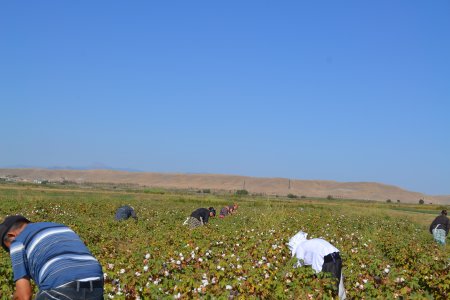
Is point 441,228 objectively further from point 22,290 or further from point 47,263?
point 22,290

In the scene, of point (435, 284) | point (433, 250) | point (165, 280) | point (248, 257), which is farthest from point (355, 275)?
point (433, 250)

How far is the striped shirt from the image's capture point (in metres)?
4.13

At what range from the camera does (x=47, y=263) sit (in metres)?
4.14

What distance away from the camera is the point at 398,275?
895cm

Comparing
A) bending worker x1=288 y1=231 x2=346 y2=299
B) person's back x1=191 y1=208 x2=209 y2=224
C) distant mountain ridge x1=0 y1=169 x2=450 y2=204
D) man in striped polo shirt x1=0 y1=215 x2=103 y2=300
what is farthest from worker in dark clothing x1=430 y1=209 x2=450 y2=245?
distant mountain ridge x1=0 y1=169 x2=450 y2=204

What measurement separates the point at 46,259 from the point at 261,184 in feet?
432

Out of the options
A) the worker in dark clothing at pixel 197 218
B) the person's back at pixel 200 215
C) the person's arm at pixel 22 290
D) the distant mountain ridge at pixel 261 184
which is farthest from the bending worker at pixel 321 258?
the distant mountain ridge at pixel 261 184

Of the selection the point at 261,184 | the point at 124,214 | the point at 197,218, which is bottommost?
the point at 124,214

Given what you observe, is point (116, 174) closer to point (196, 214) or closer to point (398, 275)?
point (196, 214)

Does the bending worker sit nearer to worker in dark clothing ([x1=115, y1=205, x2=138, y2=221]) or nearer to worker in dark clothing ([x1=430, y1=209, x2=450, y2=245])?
worker in dark clothing ([x1=430, y1=209, x2=450, y2=245])

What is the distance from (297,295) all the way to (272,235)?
551 cm

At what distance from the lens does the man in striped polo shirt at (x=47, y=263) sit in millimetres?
4113

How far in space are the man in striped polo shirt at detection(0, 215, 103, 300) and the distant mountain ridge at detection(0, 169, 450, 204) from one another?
116026 mm

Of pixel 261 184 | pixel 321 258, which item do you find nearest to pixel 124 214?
pixel 321 258
